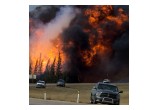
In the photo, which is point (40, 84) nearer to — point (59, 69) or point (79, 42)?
point (59, 69)

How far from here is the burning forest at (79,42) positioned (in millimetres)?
45312

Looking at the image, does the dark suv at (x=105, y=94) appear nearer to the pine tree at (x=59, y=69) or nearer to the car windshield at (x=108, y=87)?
the car windshield at (x=108, y=87)

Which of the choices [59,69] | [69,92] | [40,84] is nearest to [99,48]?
[59,69]

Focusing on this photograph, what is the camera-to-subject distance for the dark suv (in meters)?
44.4

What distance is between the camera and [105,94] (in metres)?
44.5

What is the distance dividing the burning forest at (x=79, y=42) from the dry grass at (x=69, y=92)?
1.97ft

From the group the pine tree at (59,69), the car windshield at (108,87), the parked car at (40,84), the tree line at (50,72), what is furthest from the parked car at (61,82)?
the car windshield at (108,87)

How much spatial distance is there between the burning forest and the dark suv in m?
0.75

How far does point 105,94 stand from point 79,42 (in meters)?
4.04

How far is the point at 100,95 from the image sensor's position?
4453 centimetres
